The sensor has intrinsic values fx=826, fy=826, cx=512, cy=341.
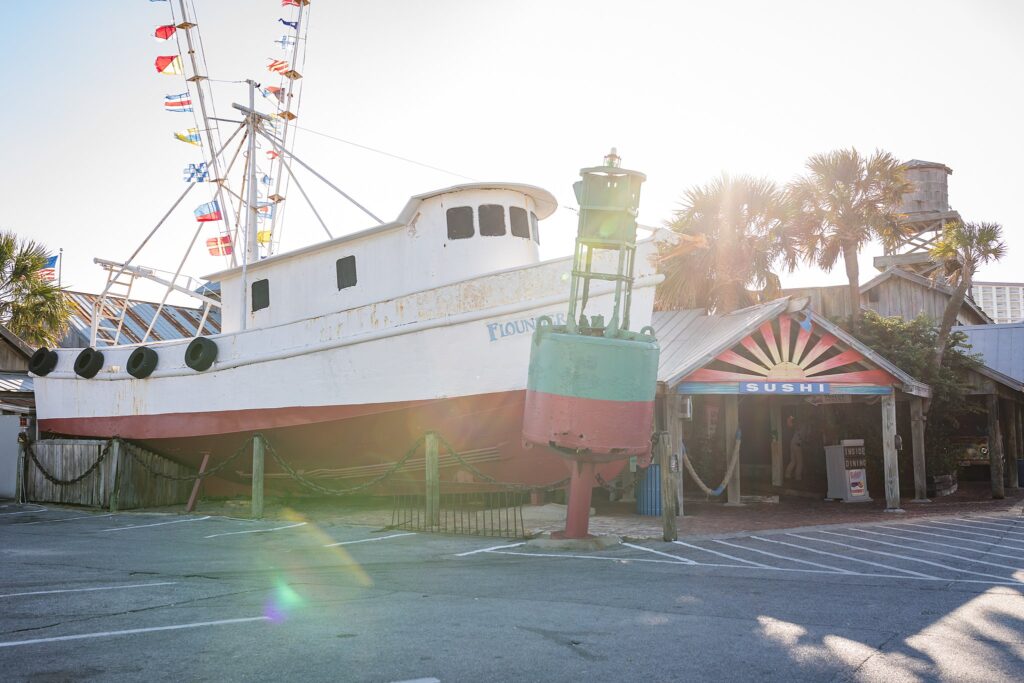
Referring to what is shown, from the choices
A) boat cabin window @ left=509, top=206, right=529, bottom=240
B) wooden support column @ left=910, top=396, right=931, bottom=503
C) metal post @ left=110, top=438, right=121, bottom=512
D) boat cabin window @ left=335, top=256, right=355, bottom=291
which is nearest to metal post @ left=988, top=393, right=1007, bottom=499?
wooden support column @ left=910, top=396, right=931, bottom=503

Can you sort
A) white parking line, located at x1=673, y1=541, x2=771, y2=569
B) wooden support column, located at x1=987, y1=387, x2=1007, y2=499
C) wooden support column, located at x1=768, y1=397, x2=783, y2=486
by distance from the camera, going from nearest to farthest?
white parking line, located at x1=673, y1=541, x2=771, y2=569
wooden support column, located at x1=987, y1=387, x2=1007, y2=499
wooden support column, located at x1=768, y1=397, x2=783, y2=486

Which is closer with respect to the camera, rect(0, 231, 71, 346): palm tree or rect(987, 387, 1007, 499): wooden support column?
Answer: rect(987, 387, 1007, 499): wooden support column

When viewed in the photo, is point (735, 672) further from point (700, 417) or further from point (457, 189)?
point (700, 417)

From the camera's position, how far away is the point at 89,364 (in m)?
20.3

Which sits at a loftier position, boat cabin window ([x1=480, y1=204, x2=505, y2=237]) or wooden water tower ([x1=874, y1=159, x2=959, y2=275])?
wooden water tower ([x1=874, y1=159, x2=959, y2=275])

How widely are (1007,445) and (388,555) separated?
78.0 feet

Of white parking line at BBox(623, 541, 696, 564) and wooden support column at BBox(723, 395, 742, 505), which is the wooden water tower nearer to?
wooden support column at BBox(723, 395, 742, 505)

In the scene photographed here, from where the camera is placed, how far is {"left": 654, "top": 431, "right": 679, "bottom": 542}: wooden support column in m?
11.1

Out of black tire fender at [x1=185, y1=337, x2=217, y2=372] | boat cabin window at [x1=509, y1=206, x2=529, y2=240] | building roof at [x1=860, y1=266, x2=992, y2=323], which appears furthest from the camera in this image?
building roof at [x1=860, y1=266, x2=992, y2=323]

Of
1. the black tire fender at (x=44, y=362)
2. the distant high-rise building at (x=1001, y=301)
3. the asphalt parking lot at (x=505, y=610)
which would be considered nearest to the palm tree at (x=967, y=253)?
the asphalt parking lot at (x=505, y=610)

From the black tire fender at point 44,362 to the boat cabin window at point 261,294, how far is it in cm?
719

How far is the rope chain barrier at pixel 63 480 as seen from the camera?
16886 millimetres

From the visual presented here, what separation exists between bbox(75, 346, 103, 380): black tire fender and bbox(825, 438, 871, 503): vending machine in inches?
700

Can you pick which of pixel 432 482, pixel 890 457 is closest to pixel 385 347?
pixel 432 482
